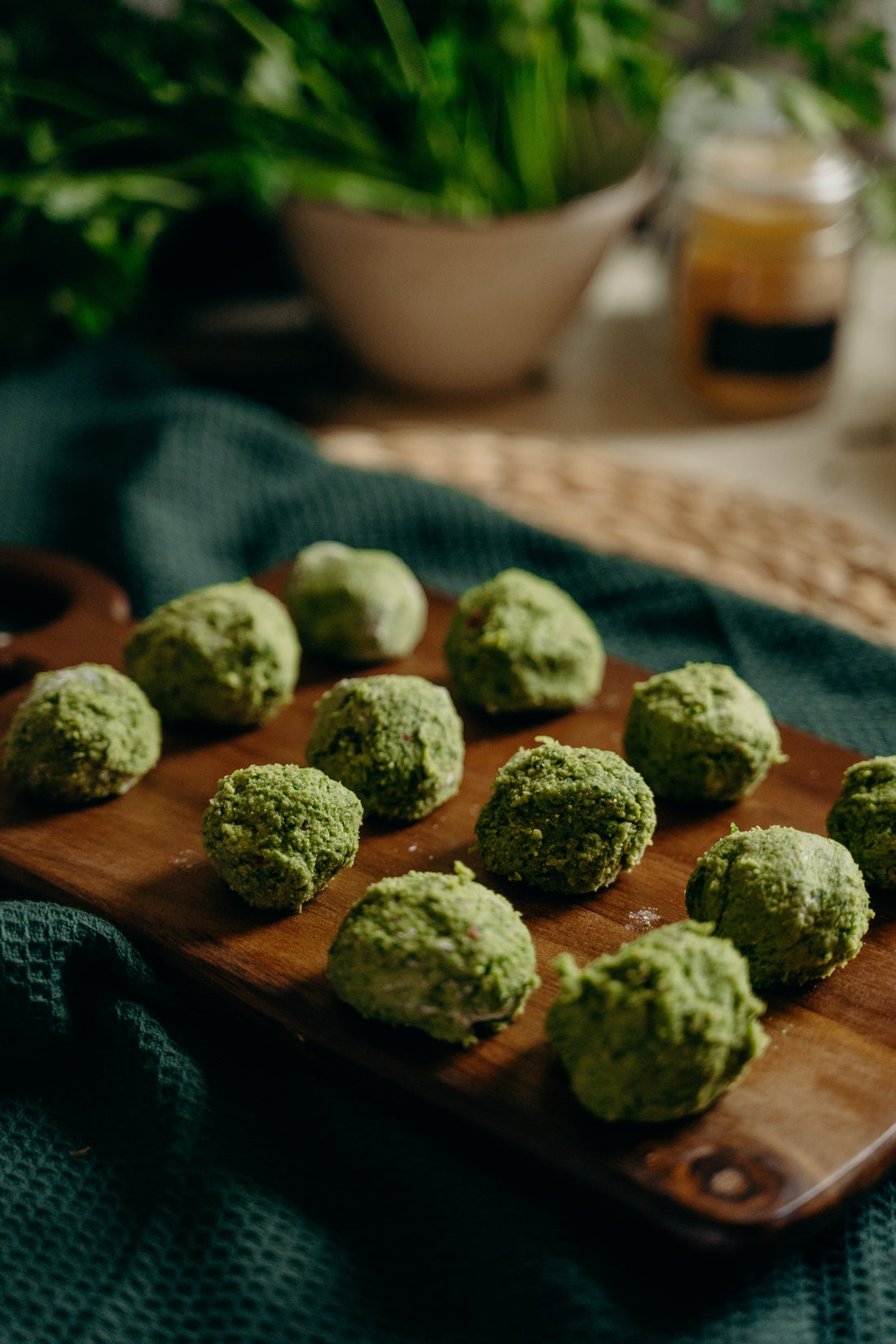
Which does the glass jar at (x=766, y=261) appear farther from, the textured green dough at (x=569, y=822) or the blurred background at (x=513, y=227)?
the textured green dough at (x=569, y=822)

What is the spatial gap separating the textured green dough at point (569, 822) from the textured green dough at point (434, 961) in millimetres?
105

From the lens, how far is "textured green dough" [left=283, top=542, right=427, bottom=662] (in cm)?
134

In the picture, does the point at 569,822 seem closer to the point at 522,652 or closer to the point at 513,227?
the point at 522,652

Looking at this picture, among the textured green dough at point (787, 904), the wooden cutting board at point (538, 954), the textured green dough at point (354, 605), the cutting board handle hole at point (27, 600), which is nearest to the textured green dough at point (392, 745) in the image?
the wooden cutting board at point (538, 954)

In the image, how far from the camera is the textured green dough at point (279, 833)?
3.37ft

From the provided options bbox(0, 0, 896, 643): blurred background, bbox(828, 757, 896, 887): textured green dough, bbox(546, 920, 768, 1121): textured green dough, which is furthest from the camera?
bbox(0, 0, 896, 643): blurred background

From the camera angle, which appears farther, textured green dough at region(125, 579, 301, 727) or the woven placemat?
the woven placemat

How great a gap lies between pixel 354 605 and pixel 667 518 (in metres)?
0.61

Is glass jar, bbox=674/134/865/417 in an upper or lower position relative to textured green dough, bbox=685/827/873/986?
upper

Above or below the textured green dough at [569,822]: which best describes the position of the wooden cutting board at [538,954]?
below

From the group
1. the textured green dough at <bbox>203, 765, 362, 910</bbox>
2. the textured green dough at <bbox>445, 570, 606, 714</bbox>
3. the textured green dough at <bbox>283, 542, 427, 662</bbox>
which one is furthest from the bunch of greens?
the textured green dough at <bbox>203, 765, 362, 910</bbox>

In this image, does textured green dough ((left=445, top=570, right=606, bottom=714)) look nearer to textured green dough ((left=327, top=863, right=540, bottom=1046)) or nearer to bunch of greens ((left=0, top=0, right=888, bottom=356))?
textured green dough ((left=327, top=863, right=540, bottom=1046))

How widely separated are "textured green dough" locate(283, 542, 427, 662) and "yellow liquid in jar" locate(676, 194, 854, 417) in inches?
32.8

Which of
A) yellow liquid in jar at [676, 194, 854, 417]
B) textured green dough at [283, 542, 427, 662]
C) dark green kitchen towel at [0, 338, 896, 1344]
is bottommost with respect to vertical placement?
dark green kitchen towel at [0, 338, 896, 1344]
